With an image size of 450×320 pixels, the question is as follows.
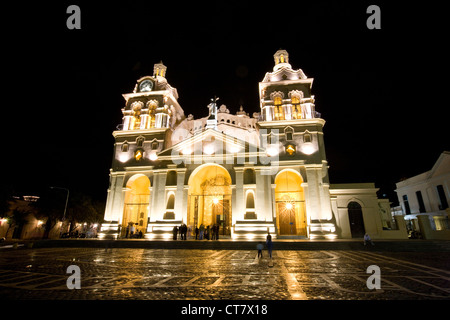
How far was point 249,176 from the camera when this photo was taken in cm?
2212

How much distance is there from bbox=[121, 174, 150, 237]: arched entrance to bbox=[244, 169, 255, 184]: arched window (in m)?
10.9

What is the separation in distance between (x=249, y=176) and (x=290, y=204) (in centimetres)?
575

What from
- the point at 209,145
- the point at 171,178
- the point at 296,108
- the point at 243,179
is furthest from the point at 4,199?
the point at 296,108

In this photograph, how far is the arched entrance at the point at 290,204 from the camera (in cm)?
2348

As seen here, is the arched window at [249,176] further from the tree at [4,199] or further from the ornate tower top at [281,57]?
the tree at [4,199]

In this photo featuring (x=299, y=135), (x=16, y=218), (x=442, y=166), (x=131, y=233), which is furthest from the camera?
(x=16, y=218)

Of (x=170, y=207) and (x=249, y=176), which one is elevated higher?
(x=249, y=176)

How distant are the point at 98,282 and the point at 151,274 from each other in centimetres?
148

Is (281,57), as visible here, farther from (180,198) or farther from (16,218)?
(16,218)

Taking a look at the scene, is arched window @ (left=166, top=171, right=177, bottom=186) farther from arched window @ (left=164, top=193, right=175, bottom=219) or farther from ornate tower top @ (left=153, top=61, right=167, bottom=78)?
ornate tower top @ (left=153, top=61, right=167, bottom=78)

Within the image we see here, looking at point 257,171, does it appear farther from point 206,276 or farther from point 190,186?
point 206,276

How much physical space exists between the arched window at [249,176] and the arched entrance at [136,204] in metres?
10.9

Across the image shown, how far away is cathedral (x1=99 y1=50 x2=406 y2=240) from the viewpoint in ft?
70.0
